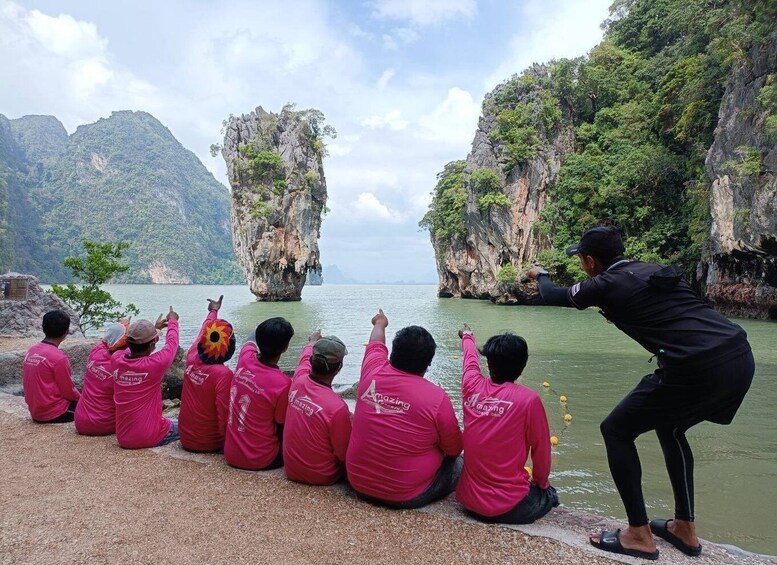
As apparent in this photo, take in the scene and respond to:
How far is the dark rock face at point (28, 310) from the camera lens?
1155cm

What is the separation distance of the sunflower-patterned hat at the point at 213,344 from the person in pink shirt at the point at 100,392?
0.96 metres

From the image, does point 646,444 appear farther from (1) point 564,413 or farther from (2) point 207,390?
(2) point 207,390

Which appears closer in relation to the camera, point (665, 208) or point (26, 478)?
point (26, 478)

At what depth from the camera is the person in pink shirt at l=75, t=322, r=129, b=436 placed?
13.9 feet

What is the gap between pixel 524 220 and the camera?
33.3 metres

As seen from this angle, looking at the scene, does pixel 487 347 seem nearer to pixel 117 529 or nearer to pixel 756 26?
pixel 117 529

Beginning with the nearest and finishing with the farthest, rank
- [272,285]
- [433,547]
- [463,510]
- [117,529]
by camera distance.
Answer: [433,547] < [117,529] < [463,510] < [272,285]

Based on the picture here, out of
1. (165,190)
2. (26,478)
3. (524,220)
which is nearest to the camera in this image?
(26,478)

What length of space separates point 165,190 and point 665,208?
130m

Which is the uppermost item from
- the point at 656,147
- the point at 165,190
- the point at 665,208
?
the point at 165,190

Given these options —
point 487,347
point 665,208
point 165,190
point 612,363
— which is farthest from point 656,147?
point 165,190

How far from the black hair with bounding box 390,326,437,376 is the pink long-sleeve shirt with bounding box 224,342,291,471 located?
1117mm

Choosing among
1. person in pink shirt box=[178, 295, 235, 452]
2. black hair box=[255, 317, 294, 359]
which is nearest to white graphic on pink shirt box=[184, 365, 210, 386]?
person in pink shirt box=[178, 295, 235, 452]

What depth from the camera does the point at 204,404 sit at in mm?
3914
